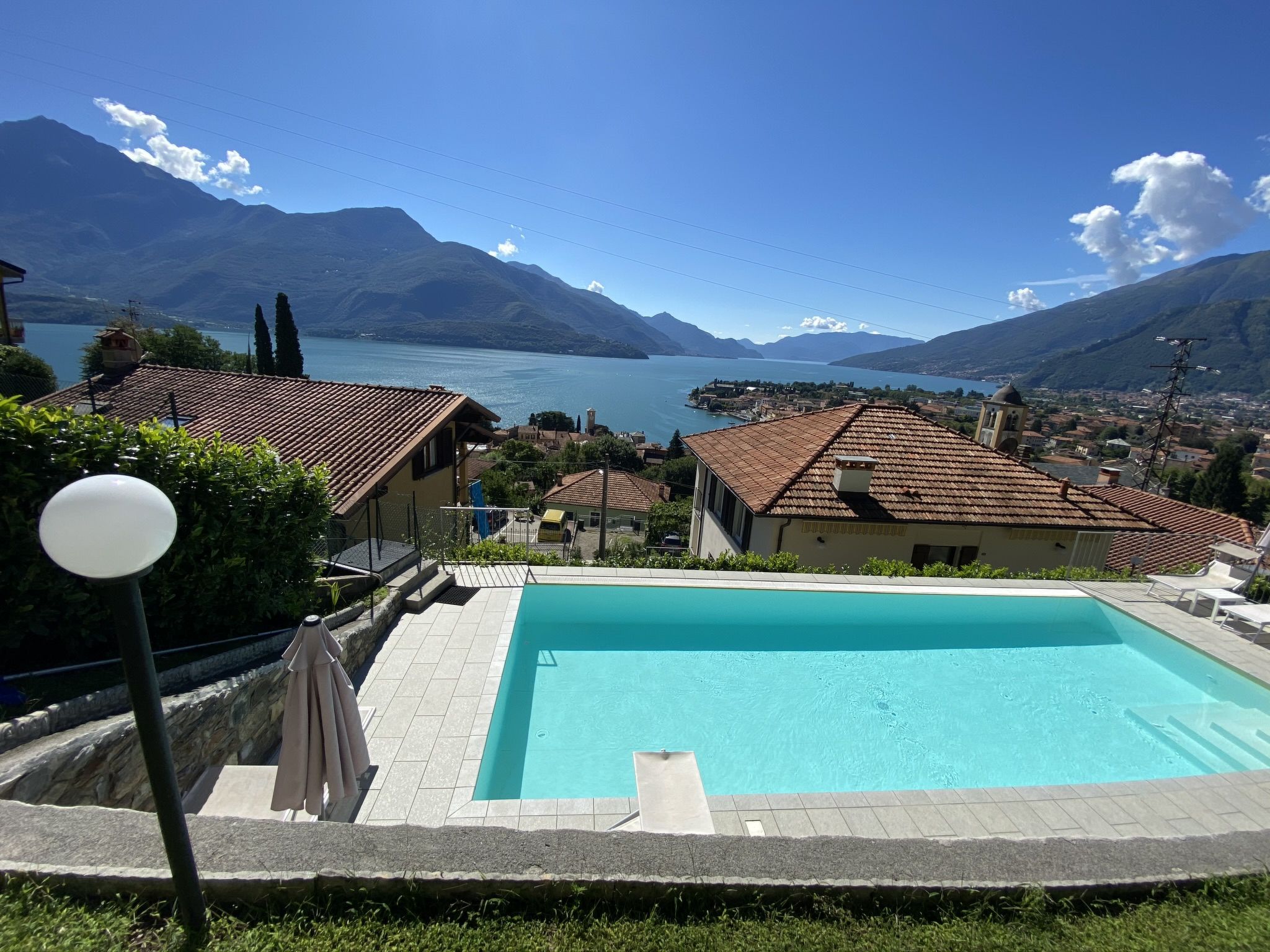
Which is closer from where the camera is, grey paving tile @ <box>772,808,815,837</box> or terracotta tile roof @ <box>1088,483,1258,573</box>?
grey paving tile @ <box>772,808,815,837</box>

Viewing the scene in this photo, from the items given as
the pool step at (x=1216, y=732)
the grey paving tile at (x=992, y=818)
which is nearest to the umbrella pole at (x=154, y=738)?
the grey paving tile at (x=992, y=818)

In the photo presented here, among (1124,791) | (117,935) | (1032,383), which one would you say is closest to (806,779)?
(1124,791)

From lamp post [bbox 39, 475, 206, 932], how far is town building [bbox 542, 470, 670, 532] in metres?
29.2

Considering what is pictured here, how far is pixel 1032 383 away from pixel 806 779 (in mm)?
200705

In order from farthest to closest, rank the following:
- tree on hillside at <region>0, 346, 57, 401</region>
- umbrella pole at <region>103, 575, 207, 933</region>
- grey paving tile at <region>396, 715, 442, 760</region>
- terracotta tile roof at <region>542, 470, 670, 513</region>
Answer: terracotta tile roof at <region>542, 470, 670, 513</region>, tree on hillside at <region>0, 346, 57, 401</region>, grey paving tile at <region>396, 715, 442, 760</region>, umbrella pole at <region>103, 575, 207, 933</region>

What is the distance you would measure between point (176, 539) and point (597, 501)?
2831 cm

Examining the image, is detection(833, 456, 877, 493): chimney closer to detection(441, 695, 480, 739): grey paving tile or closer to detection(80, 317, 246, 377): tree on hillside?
detection(441, 695, 480, 739): grey paving tile


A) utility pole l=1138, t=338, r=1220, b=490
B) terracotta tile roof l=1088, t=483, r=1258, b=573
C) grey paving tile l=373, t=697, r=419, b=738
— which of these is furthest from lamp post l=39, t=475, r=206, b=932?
utility pole l=1138, t=338, r=1220, b=490

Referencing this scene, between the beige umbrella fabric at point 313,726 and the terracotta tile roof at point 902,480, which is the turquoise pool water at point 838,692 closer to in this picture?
the beige umbrella fabric at point 313,726

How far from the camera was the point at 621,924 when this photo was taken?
2.69 metres

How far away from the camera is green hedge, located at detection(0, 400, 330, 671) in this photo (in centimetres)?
379

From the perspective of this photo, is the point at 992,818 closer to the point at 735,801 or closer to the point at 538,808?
the point at 735,801

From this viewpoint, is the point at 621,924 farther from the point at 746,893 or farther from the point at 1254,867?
the point at 1254,867

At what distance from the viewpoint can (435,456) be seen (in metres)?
15.2
